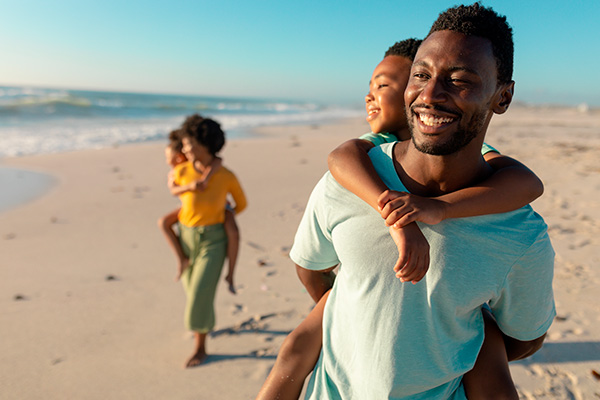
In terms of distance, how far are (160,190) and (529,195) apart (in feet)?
27.2

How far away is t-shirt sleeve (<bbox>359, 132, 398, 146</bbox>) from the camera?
6.03 feet

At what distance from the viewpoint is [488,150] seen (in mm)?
1693

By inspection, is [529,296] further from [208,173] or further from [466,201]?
[208,173]

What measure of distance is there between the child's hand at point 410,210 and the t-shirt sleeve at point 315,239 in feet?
0.96

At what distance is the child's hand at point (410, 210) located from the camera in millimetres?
1258

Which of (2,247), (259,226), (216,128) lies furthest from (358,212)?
(2,247)

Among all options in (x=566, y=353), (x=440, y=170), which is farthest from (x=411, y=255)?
(x=566, y=353)

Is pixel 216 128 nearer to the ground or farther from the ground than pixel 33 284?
farther from the ground

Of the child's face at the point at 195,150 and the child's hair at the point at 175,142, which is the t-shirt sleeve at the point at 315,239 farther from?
the child's hair at the point at 175,142

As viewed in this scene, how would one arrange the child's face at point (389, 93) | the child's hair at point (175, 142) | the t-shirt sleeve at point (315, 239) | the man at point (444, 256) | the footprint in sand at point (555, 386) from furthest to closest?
the child's hair at point (175, 142)
the footprint in sand at point (555, 386)
the child's face at point (389, 93)
the t-shirt sleeve at point (315, 239)
the man at point (444, 256)

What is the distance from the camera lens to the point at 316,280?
179 cm

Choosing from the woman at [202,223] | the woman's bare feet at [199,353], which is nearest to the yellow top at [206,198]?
the woman at [202,223]

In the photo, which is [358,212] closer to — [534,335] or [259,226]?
[534,335]

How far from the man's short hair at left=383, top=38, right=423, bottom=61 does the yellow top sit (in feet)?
8.20
